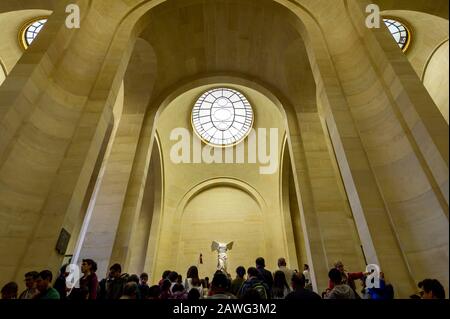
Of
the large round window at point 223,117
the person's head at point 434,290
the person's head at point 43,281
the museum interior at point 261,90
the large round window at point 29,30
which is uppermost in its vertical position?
the large round window at point 223,117

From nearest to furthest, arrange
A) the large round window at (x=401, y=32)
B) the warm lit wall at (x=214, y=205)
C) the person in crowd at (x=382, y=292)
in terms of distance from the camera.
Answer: the person in crowd at (x=382, y=292)
the large round window at (x=401, y=32)
the warm lit wall at (x=214, y=205)

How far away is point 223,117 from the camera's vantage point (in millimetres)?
20125

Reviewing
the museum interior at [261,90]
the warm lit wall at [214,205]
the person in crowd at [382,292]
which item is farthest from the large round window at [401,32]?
the person in crowd at [382,292]

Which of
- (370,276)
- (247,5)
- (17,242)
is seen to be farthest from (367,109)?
(17,242)

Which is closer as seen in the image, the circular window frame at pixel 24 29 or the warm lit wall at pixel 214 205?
the circular window frame at pixel 24 29

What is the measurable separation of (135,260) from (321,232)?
1230cm

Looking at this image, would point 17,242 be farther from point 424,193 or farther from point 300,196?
point 300,196

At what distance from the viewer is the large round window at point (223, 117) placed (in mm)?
19688

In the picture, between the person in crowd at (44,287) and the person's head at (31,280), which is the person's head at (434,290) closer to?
the person in crowd at (44,287)

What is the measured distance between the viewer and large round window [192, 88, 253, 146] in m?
19.7

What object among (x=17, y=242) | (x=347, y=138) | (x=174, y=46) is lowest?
(x=17, y=242)

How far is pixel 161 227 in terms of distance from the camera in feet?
56.4

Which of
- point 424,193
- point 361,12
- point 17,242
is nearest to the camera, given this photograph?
point 424,193

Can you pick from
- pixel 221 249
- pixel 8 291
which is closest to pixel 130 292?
pixel 8 291
